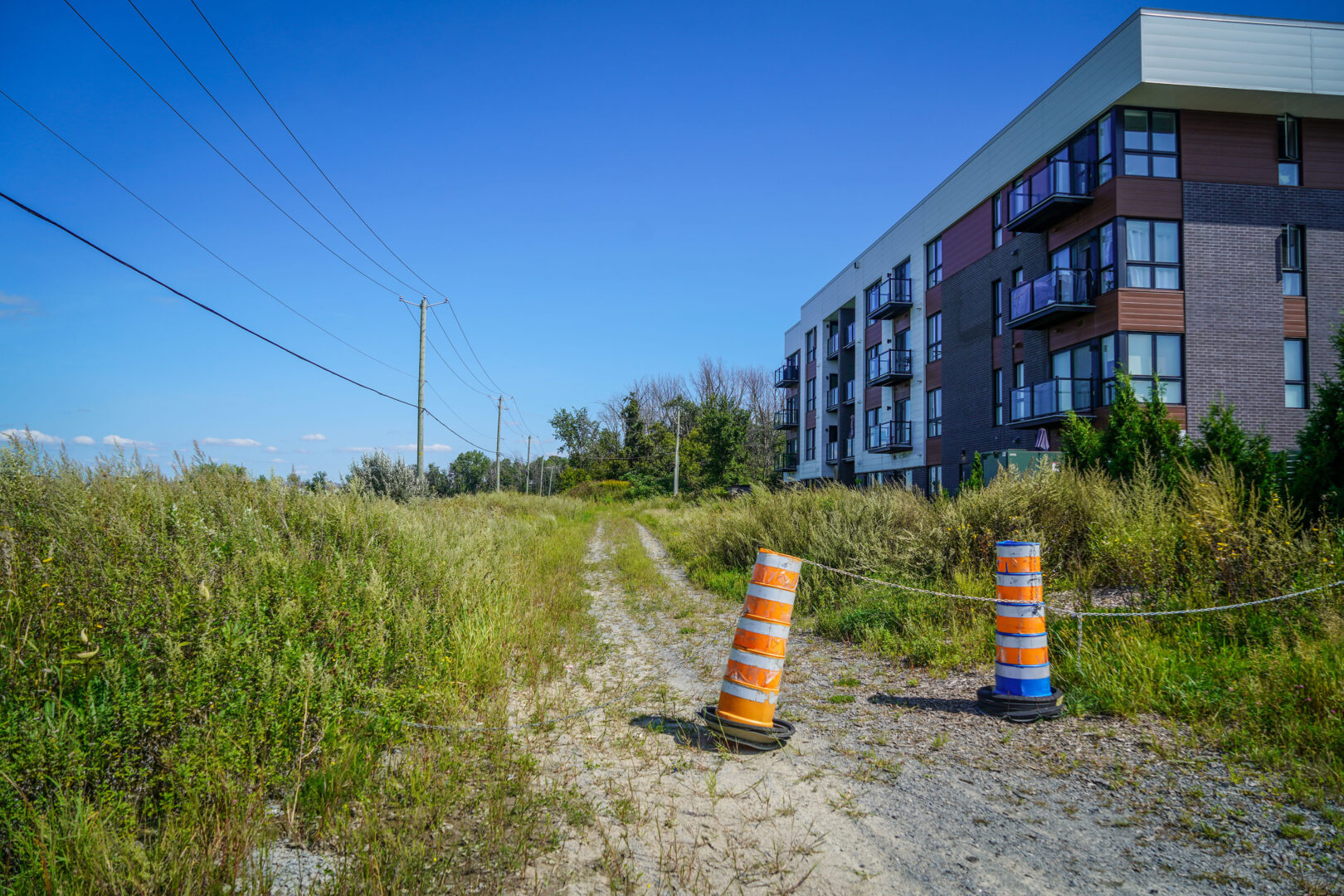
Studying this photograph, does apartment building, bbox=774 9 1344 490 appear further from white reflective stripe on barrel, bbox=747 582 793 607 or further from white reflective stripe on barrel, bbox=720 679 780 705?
white reflective stripe on barrel, bbox=720 679 780 705

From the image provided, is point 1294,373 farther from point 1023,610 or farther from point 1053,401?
point 1023,610

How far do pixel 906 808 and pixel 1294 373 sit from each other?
2354 cm

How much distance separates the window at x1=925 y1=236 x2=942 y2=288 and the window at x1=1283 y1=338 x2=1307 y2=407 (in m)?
13.6

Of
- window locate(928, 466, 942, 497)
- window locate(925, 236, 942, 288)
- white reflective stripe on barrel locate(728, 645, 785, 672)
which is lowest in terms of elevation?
white reflective stripe on barrel locate(728, 645, 785, 672)

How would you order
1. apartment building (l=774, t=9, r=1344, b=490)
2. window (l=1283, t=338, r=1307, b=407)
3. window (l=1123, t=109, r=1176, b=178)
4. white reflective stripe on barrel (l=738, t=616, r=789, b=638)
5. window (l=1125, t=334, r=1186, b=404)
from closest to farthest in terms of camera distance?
white reflective stripe on barrel (l=738, t=616, r=789, b=638), apartment building (l=774, t=9, r=1344, b=490), window (l=1125, t=334, r=1186, b=404), window (l=1283, t=338, r=1307, b=407), window (l=1123, t=109, r=1176, b=178)

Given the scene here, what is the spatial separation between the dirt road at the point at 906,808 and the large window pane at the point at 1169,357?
18.4 m

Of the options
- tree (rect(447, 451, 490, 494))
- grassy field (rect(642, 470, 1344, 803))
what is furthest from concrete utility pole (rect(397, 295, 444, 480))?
tree (rect(447, 451, 490, 494))

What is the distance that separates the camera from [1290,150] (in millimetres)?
20547

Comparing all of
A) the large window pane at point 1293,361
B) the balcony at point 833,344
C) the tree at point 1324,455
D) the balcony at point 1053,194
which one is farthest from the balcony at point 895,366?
the tree at point 1324,455

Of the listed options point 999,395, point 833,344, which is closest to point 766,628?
point 999,395

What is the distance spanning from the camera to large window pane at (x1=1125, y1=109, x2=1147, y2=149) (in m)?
20.2

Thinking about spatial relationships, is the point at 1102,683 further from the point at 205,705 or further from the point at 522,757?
the point at 205,705

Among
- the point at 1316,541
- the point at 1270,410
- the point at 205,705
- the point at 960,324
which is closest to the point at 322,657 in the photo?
the point at 205,705

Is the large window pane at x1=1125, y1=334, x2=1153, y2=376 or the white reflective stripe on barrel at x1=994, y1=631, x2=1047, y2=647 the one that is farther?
the large window pane at x1=1125, y1=334, x2=1153, y2=376
